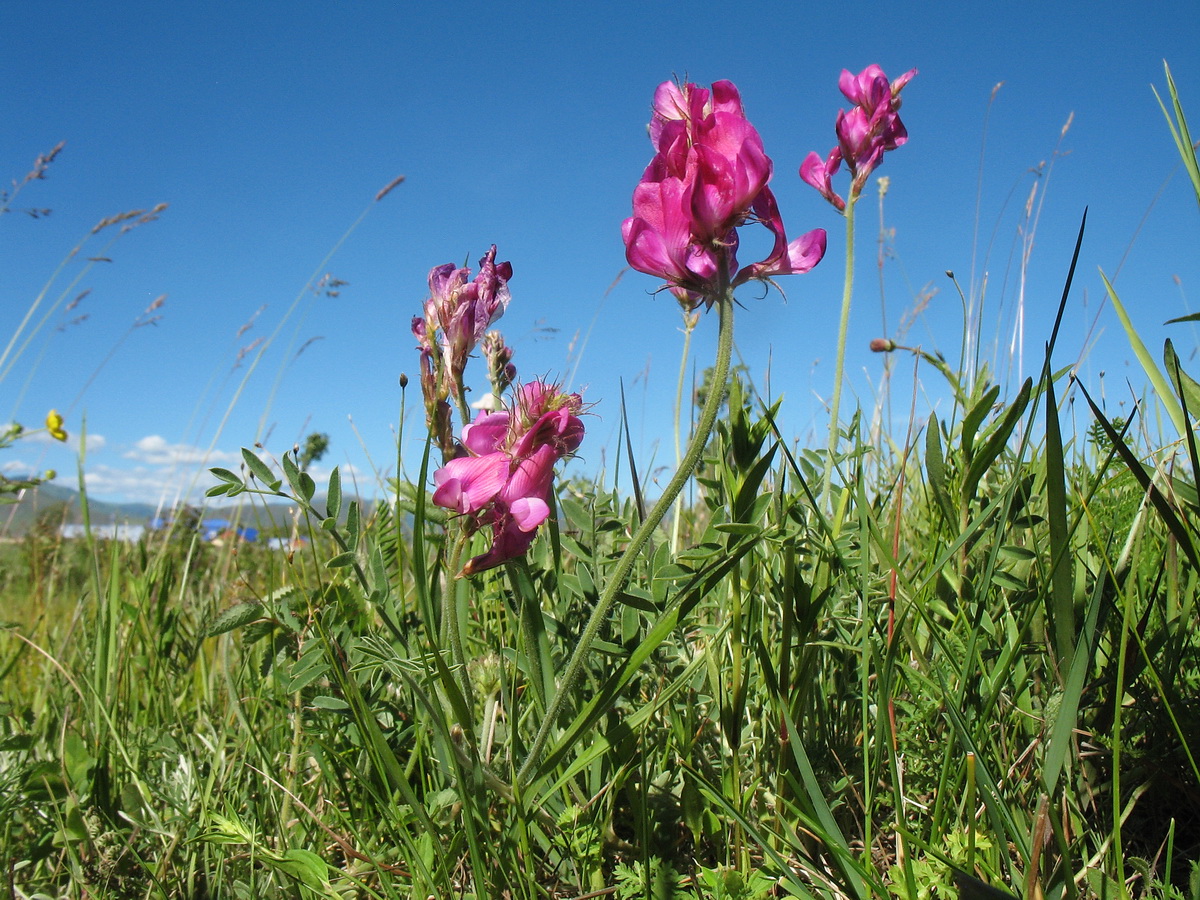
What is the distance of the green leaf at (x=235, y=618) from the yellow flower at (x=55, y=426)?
277 cm

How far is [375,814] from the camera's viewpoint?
1.45 m

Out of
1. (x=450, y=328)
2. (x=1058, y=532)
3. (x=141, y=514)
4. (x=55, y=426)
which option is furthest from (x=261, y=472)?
(x=141, y=514)

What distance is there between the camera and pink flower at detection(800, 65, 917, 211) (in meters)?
1.84

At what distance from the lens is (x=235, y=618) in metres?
1.38

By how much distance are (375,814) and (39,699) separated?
1.27 meters

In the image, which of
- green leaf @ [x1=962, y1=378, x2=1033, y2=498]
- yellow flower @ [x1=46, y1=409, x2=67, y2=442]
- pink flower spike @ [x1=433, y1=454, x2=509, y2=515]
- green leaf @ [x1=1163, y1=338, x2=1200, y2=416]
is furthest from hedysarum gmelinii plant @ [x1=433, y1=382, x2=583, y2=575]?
yellow flower @ [x1=46, y1=409, x2=67, y2=442]

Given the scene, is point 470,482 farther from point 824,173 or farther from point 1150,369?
point 824,173

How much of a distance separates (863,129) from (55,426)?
3759 mm

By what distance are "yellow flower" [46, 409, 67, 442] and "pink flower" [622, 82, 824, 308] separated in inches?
138

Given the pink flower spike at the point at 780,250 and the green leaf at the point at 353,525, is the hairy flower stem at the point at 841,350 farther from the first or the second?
the green leaf at the point at 353,525

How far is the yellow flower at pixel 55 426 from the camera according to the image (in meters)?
3.54

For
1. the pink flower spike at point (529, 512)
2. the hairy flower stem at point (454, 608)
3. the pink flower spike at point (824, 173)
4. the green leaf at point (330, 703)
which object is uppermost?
the pink flower spike at point (824, 173)

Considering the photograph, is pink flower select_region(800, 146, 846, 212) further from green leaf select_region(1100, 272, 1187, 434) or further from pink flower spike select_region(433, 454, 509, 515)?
pink flower spike select_region(433, 454, 509, 515)

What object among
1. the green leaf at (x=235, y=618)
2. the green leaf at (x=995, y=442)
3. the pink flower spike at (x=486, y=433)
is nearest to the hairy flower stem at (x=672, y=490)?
the pink flower spike at (x=486, y=433)
